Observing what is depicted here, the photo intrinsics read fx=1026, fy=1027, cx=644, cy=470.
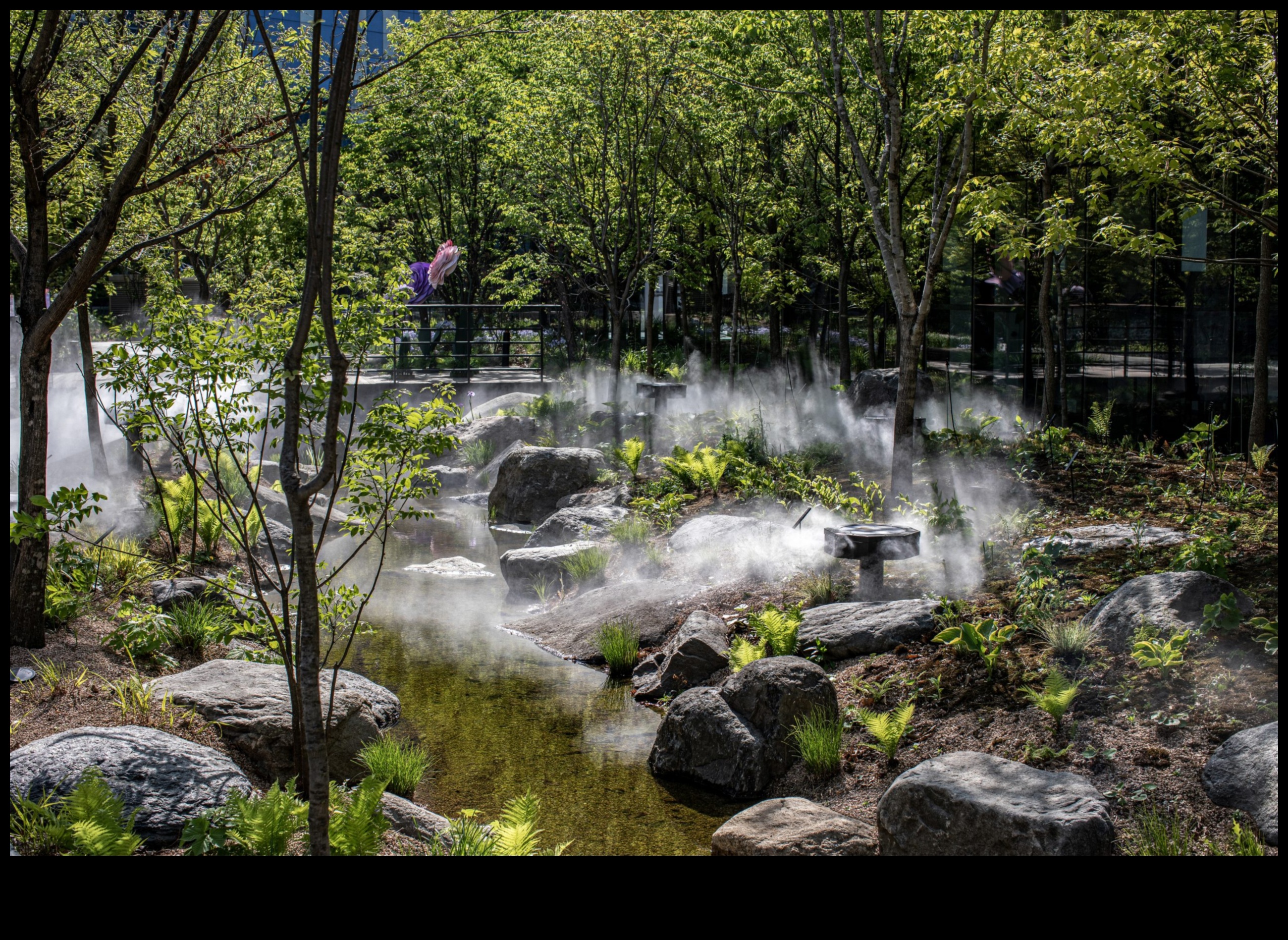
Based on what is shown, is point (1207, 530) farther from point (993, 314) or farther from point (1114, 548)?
point (993, 314)

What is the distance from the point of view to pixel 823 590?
8031mm

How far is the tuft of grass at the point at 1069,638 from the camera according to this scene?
19.1ft

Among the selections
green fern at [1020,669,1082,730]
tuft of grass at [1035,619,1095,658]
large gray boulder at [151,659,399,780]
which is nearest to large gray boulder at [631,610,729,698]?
large gray boulder at [151,659,399,780]

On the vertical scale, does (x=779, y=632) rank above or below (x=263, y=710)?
above

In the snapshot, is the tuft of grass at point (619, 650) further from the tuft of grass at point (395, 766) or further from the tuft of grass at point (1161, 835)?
the tuft of grass at point (1161, 835)

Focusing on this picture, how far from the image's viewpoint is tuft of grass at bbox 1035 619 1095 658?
19.1ft

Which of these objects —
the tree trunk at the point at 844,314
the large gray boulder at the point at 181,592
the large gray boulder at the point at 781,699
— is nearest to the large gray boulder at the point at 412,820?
the large gray boulder at the point at 781,699

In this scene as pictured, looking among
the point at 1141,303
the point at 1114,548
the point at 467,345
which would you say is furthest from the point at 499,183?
the point at 1114,548

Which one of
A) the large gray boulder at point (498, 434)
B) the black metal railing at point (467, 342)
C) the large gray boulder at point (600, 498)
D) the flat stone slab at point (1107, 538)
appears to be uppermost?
the black metal railing at point (467, 342)

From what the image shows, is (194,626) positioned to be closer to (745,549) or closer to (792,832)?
(792,832)

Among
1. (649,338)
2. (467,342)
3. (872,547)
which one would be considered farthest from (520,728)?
(649,338)

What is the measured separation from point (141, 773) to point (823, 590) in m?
5.09

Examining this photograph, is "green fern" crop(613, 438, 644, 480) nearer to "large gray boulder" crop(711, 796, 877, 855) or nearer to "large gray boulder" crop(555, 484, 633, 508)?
"large gray boulder" crop(555, 484, 633, 508)

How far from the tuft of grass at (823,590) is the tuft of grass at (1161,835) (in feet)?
11.7
